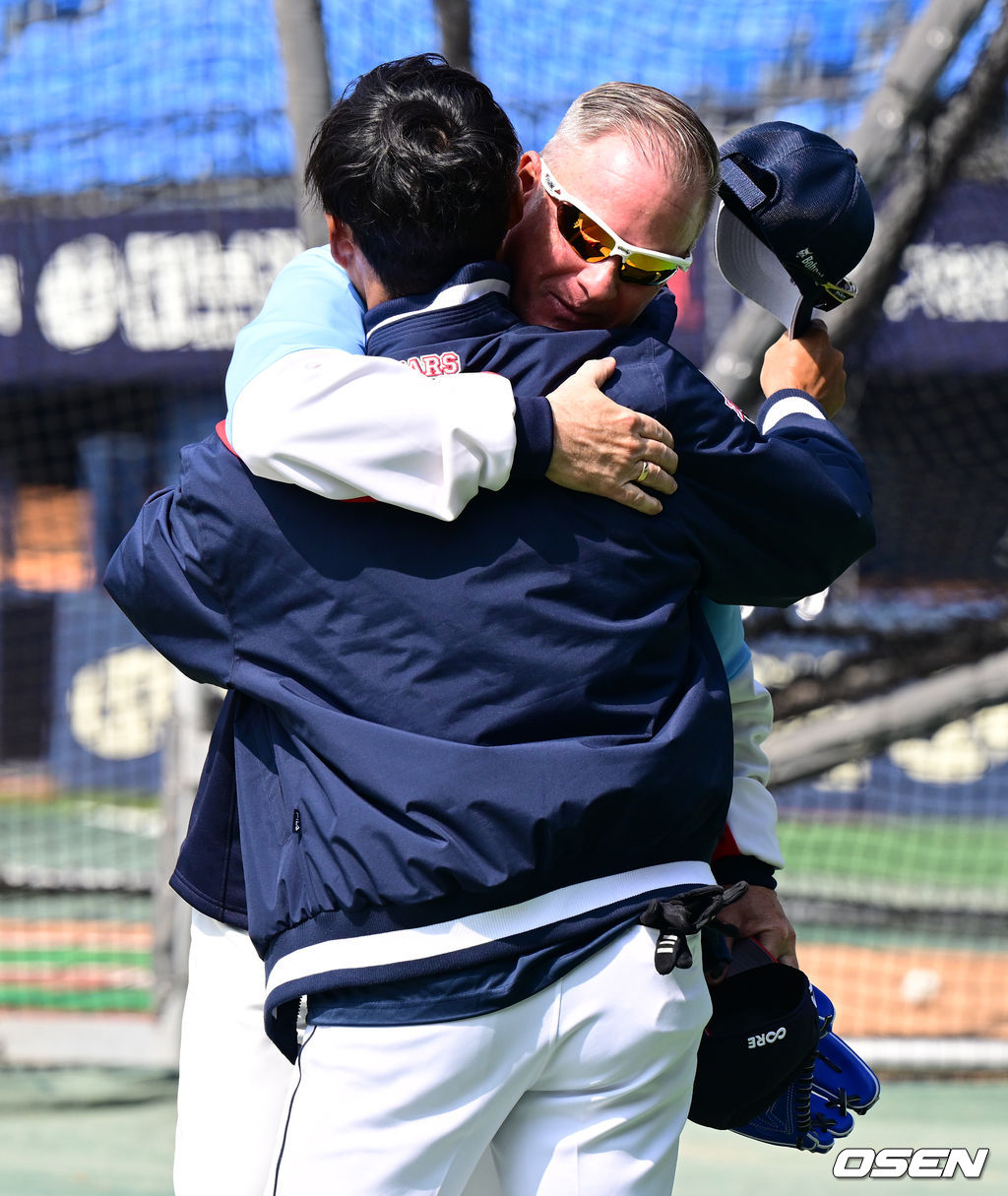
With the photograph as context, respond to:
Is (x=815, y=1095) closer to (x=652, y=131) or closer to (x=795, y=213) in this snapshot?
(x=795, y=213)

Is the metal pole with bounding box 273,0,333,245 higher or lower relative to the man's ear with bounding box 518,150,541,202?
lower

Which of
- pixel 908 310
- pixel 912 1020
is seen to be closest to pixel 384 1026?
pixel 912 1020

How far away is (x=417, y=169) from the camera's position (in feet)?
4.34

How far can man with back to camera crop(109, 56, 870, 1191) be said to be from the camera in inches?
50.9

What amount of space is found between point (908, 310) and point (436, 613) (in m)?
4.66

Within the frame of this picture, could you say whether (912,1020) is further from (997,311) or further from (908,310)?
(997,311)

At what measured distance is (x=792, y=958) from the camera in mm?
1741

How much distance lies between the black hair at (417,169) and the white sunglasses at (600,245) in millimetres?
61

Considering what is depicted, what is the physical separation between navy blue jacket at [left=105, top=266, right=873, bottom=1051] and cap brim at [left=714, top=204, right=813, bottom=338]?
0.35 m

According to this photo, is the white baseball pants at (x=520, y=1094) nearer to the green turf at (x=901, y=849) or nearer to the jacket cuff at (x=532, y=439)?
the jacket cuff at (x=532, y=439)

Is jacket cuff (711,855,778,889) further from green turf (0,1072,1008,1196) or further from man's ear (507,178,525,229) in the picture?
green turf (0,1072,1008,1196)

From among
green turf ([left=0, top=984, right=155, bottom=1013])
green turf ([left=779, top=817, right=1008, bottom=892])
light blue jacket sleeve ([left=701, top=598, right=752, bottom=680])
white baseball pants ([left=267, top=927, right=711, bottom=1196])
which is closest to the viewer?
white baseball pants ([left=267, top=927, right=711, bottom=1196])

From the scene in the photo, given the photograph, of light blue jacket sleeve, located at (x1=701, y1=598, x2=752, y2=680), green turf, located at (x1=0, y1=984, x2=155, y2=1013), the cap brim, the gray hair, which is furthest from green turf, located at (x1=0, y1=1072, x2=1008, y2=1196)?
the gray hair

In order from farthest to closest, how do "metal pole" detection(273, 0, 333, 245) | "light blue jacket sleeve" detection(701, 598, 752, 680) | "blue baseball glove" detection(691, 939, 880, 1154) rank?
1. "metal pole" detection(273, 0, 333, 245)
2. "blue baseball glove" detection(691, 939, 880, 1154)
3. "light blue jacket sleeve" detection(701, 598, 752, 680)
